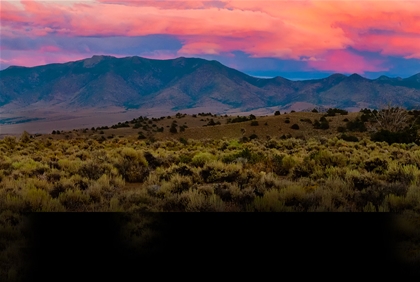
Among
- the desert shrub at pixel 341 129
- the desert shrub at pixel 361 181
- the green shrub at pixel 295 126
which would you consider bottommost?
the desert shrub at pixel 341 129

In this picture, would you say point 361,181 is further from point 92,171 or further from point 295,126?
point 295,126

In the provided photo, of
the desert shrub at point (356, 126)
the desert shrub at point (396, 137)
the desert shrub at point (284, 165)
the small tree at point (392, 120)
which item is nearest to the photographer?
the desert shrub at point (284, 165)

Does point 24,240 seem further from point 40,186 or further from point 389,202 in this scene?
point 389,202

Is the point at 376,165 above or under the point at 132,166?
under

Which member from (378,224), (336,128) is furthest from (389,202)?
(336,128)

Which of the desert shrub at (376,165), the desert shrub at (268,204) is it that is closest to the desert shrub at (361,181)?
the desert shrub at (376,165)

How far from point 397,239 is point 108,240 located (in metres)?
5.62

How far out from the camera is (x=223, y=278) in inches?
275

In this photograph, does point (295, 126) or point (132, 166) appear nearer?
point (132, 166)

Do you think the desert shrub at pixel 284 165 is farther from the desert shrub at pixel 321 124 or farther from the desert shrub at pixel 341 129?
the desert shrub at pixel 321 124

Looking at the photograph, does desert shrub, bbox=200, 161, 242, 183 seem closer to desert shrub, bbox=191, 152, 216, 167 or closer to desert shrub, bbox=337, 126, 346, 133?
desert shrub, bbox=191, 152, 216, 167

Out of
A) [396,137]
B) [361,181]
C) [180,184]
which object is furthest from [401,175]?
[396,137]

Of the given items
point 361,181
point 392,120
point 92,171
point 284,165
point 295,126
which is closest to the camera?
point 361,181

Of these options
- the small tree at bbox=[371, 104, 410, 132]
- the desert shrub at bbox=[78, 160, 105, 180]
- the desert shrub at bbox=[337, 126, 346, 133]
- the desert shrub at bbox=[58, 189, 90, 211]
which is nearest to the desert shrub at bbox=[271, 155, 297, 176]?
the desert shrub at bbox=[78, 160, 105, 180]
